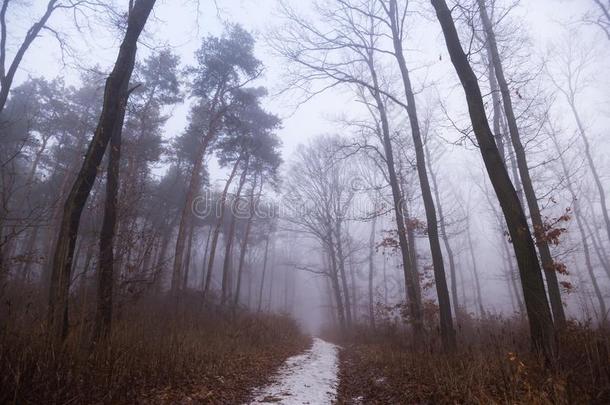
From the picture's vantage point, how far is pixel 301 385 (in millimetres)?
5699

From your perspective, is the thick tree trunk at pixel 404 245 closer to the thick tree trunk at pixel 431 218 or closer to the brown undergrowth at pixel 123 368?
the thick tree trunk at pixel 431 218

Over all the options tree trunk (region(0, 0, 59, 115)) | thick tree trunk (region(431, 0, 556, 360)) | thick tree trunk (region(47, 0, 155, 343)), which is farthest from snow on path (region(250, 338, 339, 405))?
tree trunk (region(0, 0, 59, 115))

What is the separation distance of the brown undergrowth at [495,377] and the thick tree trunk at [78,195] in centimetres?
407

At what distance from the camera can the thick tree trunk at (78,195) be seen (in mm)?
4043

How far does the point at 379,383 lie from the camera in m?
5.37

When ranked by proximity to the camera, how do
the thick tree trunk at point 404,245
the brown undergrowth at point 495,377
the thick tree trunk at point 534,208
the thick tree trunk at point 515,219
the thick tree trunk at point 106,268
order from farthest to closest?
the thick tree trunk at point 404,245, the thick tree trunk at point 534,208, the thick tree trunk at point 106,268, the thick tree trunk at point 515,219, the brown undergrowth at point 495,377

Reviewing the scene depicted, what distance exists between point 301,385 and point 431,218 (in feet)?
15.3

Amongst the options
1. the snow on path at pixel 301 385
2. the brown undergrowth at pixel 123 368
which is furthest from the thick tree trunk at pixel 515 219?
the brown undergrowth at pixel 123 368

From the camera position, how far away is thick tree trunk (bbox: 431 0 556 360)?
12.8 feet

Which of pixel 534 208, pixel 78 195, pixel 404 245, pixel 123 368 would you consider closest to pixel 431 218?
pixel 404 245

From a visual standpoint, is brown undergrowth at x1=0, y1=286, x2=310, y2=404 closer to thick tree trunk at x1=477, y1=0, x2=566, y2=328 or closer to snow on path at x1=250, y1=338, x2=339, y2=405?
snow on path at x1=250, y1=338, x2=339, y2=405

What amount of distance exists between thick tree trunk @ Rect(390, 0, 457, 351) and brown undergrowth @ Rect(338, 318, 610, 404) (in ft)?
2.89

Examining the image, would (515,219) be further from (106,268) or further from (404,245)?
(106,268)

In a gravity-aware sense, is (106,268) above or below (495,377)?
above
